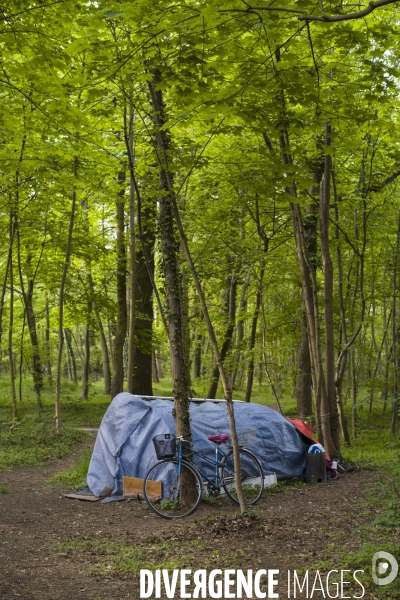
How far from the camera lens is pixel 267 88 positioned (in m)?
A: 5.57

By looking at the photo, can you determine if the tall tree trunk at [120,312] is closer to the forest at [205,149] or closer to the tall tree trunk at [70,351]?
the forest at [205,149]

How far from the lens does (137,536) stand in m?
6.23

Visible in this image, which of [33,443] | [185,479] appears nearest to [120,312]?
[33,443]

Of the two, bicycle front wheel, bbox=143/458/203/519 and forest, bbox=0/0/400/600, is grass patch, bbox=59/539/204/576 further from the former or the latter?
bicycle front wheel, bbox=143/458/203/519

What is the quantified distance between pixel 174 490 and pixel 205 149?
578 centimetres

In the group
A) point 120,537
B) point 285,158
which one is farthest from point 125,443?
point 285,158

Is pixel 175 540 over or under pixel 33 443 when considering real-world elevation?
under

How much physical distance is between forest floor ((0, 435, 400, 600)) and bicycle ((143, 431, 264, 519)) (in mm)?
185

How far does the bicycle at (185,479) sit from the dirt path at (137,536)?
0.68ft

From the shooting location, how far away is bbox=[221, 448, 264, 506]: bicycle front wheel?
7.86 meters

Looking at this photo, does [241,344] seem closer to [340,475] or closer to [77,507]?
[340,475]

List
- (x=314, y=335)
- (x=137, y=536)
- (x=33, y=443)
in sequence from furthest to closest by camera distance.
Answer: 1. (x=33, y=443)
2. (x=314, y=335)
3. (x=137, y=536)

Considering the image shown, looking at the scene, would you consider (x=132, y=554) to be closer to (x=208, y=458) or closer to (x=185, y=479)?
(x=185, y=479)

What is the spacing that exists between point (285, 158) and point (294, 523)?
18.2ft
